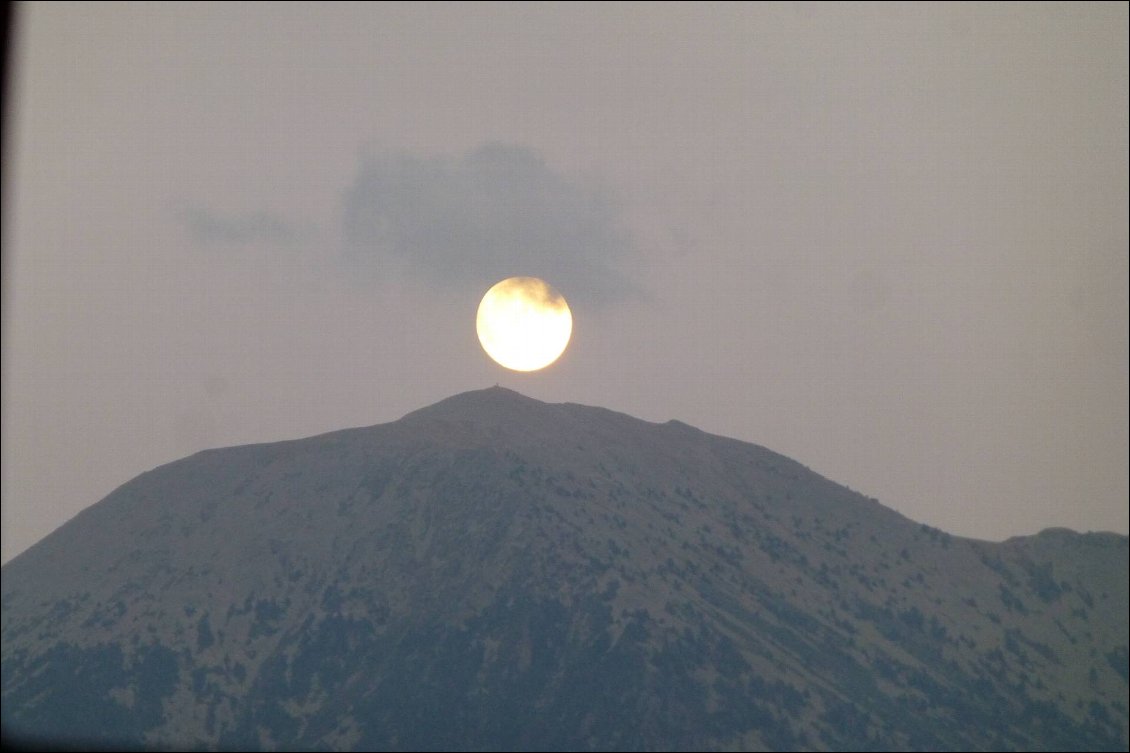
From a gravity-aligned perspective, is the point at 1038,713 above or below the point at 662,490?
below

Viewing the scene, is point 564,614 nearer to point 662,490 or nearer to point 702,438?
point 662,490

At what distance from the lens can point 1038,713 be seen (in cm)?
11975

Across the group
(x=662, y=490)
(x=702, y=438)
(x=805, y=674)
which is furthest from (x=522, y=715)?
(x=702, y=438)

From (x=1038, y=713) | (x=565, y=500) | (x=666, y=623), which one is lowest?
(x=1038, y=713)

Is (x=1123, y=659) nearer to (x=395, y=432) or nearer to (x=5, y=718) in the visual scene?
(x=395, y=432)

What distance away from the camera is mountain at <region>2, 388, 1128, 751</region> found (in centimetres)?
10625

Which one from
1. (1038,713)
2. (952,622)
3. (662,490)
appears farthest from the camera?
(662,490)

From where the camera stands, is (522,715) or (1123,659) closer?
(522,715)

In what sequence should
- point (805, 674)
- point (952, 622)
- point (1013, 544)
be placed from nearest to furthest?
point (805, 674), point (952, 622), point (1013, 544)

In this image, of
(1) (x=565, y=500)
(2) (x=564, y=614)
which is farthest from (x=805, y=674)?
(1) (x=565, y=500)

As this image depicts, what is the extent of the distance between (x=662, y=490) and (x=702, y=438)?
64.2 feet

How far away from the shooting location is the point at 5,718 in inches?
4257

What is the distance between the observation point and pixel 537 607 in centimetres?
11550

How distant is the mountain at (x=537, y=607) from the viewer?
10625 centimetres
